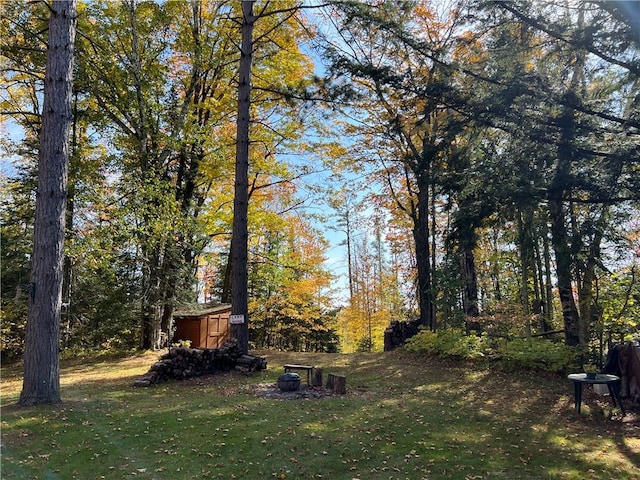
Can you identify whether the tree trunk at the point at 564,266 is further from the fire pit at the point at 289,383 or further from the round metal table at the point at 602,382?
the fire pit at the point at 289,383

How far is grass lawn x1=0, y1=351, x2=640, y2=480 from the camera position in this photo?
12.7 feet

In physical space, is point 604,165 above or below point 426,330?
above

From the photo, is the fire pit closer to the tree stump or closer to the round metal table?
the tree stump

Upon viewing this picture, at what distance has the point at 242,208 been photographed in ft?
33.2

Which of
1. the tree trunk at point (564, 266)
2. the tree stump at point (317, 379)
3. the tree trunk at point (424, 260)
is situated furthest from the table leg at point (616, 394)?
the tree trunk at point (424, 260)

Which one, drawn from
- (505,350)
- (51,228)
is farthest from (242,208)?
(505,350)

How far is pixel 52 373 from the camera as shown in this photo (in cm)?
598

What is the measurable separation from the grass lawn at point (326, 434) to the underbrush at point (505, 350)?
0.46m

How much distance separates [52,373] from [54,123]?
3770 millimetres

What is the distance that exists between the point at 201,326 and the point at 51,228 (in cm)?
869

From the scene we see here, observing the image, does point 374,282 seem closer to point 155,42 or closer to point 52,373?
point 155,42

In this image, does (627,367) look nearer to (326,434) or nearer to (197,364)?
(326,434)

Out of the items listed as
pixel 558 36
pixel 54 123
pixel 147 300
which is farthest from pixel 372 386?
pixel 147 300

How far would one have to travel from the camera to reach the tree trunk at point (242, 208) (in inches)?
389
